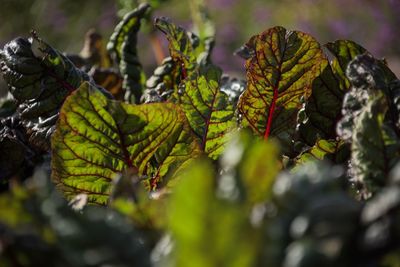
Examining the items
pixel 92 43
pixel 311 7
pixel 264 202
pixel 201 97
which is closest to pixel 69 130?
pixel 201 97

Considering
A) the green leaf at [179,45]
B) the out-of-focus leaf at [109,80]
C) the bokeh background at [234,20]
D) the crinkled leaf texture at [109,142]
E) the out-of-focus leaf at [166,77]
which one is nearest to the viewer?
the crinkled leaf texture at [109,142]

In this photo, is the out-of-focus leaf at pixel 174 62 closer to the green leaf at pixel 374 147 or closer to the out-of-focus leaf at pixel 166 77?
the out-of-focus leaf at pixel 166 77

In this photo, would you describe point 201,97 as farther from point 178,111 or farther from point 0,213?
point 0,213

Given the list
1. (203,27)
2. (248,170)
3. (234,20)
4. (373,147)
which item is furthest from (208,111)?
(234,20)

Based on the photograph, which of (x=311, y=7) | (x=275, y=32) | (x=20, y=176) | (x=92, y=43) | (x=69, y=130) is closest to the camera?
(x=69, y=130)

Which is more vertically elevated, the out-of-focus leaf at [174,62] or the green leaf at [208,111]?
the out-of-focus leaf at [174,62]

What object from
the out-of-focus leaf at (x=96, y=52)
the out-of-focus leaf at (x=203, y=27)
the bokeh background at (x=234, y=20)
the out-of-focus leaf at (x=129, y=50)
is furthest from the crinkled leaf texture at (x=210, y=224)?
the bokeh background at (x=234, y=20)
